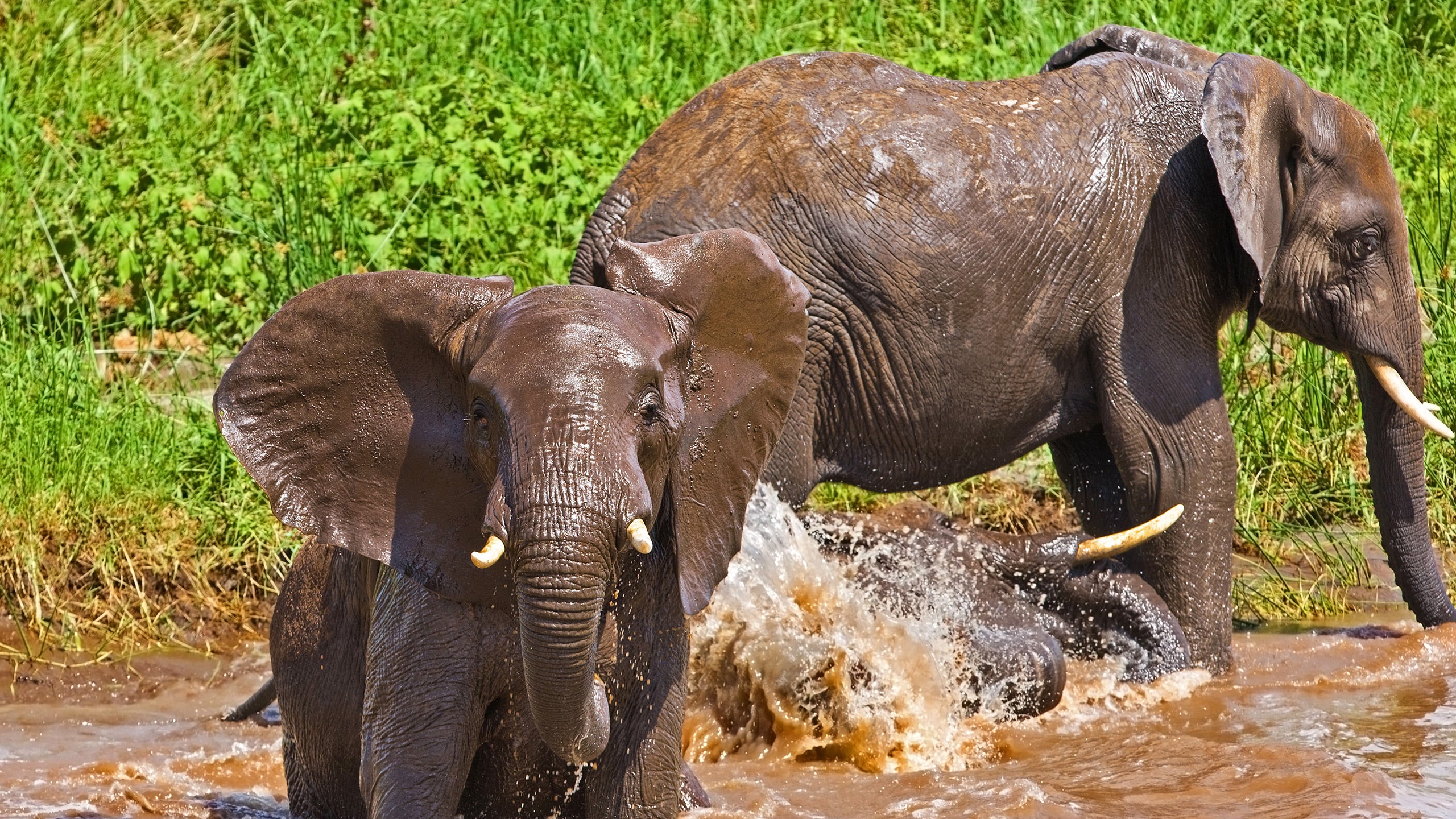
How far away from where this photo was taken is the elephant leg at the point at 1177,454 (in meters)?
5.48

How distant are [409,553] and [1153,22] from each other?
21.2ft

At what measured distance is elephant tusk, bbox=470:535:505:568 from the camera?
9.59 ft

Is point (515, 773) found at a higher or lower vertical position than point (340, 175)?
lower

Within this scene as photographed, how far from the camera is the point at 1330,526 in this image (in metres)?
7.09

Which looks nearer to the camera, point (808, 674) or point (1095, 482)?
point (808, 674)

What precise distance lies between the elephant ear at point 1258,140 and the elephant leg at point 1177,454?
35 cm

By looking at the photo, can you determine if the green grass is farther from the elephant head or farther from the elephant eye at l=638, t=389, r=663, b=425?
the elephant eye at l=638, t=389, r=663, b=425

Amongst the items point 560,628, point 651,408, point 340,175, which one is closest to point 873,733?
point 651,408

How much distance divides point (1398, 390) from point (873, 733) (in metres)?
2.02

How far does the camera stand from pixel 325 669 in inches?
153

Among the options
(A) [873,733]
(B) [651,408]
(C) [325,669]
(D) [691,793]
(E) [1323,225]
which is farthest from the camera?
(E) [1323,225]

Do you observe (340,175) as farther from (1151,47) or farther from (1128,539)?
(1128,539)

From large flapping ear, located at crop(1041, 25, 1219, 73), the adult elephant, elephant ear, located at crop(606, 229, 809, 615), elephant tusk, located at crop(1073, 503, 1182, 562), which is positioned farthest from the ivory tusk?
large flapping ear, located at crop(1041, 25, 1219, 73)

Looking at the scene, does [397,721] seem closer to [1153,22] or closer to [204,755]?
[204,755]
